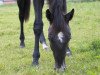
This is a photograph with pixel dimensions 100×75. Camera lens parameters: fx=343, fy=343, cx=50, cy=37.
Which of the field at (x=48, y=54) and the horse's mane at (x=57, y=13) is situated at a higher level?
the horse's mane at (x=57, y=13)

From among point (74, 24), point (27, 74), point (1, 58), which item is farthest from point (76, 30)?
point (27, 74)

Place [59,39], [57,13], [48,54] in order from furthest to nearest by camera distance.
A: [48,54], [57,13], [59,39]

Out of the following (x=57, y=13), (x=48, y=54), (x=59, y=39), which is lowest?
(x=48, y=54)

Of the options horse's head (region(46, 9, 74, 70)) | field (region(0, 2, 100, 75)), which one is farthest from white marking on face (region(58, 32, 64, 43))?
field (region(0, 2, 100, 75))

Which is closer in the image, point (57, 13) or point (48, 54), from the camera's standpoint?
point (57, 13)

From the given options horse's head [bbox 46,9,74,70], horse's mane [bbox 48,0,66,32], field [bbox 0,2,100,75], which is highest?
horse's mane [bbox 48,0,66,32]

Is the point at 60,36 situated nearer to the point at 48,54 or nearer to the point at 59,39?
the point at 59,39

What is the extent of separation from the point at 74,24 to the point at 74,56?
638cm

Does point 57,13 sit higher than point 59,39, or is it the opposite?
point 57,13

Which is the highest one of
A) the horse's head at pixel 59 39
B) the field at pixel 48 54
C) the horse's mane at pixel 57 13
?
the horse's mane at pixel 57 13

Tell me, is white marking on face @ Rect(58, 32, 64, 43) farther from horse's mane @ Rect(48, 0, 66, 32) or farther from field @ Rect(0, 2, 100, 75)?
field @ Rect(0, 2, 100, 75)

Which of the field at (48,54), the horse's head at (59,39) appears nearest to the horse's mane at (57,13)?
the horse's head at (59,39)

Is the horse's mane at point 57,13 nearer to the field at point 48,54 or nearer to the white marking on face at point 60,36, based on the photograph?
the white marking on face at point 60,36

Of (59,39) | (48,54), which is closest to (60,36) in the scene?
(59,39)
